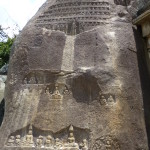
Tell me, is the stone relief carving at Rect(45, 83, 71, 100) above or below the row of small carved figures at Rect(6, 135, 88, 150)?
above

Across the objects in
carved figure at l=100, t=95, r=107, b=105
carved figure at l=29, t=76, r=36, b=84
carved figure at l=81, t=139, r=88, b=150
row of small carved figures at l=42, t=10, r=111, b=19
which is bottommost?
carved figure at l=81, t=139, r=88, b=150

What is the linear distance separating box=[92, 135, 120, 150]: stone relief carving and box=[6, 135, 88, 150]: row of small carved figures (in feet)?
0.54

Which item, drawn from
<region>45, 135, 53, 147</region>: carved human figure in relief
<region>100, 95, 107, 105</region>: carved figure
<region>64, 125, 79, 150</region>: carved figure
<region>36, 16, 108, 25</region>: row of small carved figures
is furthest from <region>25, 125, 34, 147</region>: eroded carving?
<region>36, 16, 108, 25</region>: row of small carved figures

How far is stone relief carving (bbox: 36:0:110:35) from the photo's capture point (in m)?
5.04

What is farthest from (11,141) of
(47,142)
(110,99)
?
(110,99)

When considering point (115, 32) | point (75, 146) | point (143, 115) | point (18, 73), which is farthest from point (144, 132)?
point (18, 73)

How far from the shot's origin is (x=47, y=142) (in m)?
4.02

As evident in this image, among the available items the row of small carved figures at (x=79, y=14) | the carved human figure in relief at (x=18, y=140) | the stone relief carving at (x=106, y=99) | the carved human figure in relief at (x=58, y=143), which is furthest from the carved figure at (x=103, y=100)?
the row of small carved figures at (x=79, y=14)

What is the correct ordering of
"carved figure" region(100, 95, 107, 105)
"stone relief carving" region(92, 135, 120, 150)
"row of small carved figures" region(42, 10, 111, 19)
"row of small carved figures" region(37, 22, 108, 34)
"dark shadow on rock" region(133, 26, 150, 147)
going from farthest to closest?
1. "row of small carved figures" region(42, 10, 111, 19)
2. "row of small carved figures" region(37, 22, 108, 34)
3. "dark shadow on rock" region(133, 26, 150, 147)
4. "carved figure" region(100, 95, 107, 105)
5. "stone relief carving" region(92, 135, 120, 150)

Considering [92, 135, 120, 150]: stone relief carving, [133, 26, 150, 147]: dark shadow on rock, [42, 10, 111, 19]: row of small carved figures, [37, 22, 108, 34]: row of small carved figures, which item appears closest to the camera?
[92, 135, 120, 150]: stone relief carving

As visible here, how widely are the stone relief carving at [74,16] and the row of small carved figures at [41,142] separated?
2.03 m

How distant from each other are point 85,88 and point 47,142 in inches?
40.7

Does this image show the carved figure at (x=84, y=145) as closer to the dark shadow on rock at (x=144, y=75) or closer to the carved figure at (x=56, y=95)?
the carved figure at (x=56, y=95)

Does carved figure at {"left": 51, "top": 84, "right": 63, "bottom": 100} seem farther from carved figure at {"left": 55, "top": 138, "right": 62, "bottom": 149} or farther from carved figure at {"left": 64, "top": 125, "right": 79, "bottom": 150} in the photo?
carved figure at {"left": 55, "top": 138, "right": 62, "bottom": 149}
